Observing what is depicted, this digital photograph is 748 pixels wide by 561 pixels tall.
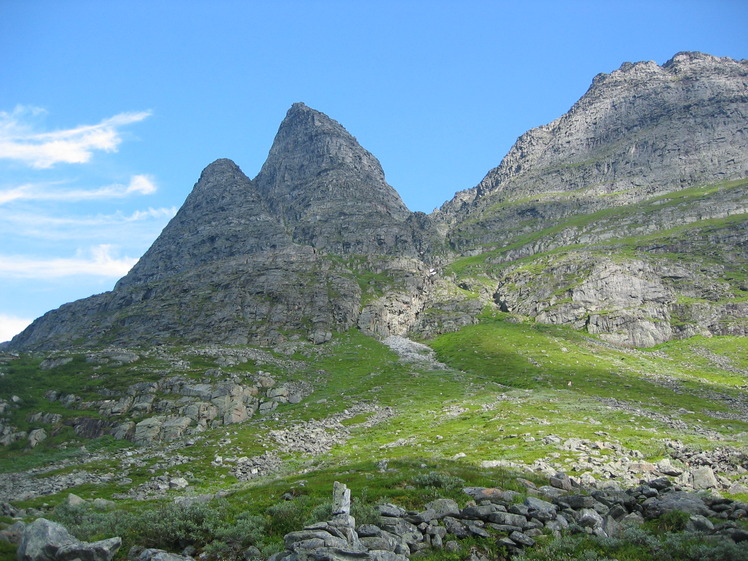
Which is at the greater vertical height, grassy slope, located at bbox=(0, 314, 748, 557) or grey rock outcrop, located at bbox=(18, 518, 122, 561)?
grey rock outcrop, located at bbox=(18, 518, 122, 561)

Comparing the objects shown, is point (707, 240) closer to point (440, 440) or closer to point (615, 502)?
point (440, 440)

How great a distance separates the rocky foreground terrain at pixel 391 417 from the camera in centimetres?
1781

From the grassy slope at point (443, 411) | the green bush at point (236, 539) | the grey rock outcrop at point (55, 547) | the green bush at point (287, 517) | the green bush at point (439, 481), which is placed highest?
the grey rock outcrop at point (55, 547)

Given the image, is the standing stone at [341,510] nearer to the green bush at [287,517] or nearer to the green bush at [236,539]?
the green bush at [287,517]

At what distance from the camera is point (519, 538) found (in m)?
16.6

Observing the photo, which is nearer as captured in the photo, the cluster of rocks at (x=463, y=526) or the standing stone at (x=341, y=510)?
the cluster of rocks at (x=463, y=526)

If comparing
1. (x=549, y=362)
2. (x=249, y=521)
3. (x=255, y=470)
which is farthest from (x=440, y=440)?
(x=549, y=362)

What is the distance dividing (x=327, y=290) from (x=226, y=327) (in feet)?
139

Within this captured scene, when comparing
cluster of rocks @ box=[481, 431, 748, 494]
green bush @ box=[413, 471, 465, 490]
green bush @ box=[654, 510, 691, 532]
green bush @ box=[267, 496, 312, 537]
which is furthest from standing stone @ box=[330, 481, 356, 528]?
cluster of rocks @ box=[481, 431, 748, 494]

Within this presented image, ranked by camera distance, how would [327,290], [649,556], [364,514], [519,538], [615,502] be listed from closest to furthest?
[649,556], [519,538], [364,514], [615,502], [327,290]

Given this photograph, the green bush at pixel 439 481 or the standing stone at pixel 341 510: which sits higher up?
the standing stone at pixel 341 510

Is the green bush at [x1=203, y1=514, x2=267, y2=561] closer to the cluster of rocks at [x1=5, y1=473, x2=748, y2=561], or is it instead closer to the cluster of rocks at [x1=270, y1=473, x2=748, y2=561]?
the cluster of rocks at [x1=5, y1=473, x2=748, y2=561]

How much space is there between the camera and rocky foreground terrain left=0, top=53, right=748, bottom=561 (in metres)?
17.8

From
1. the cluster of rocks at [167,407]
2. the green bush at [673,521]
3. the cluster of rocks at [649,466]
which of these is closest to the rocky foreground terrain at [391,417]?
the green bush at [673,521]
